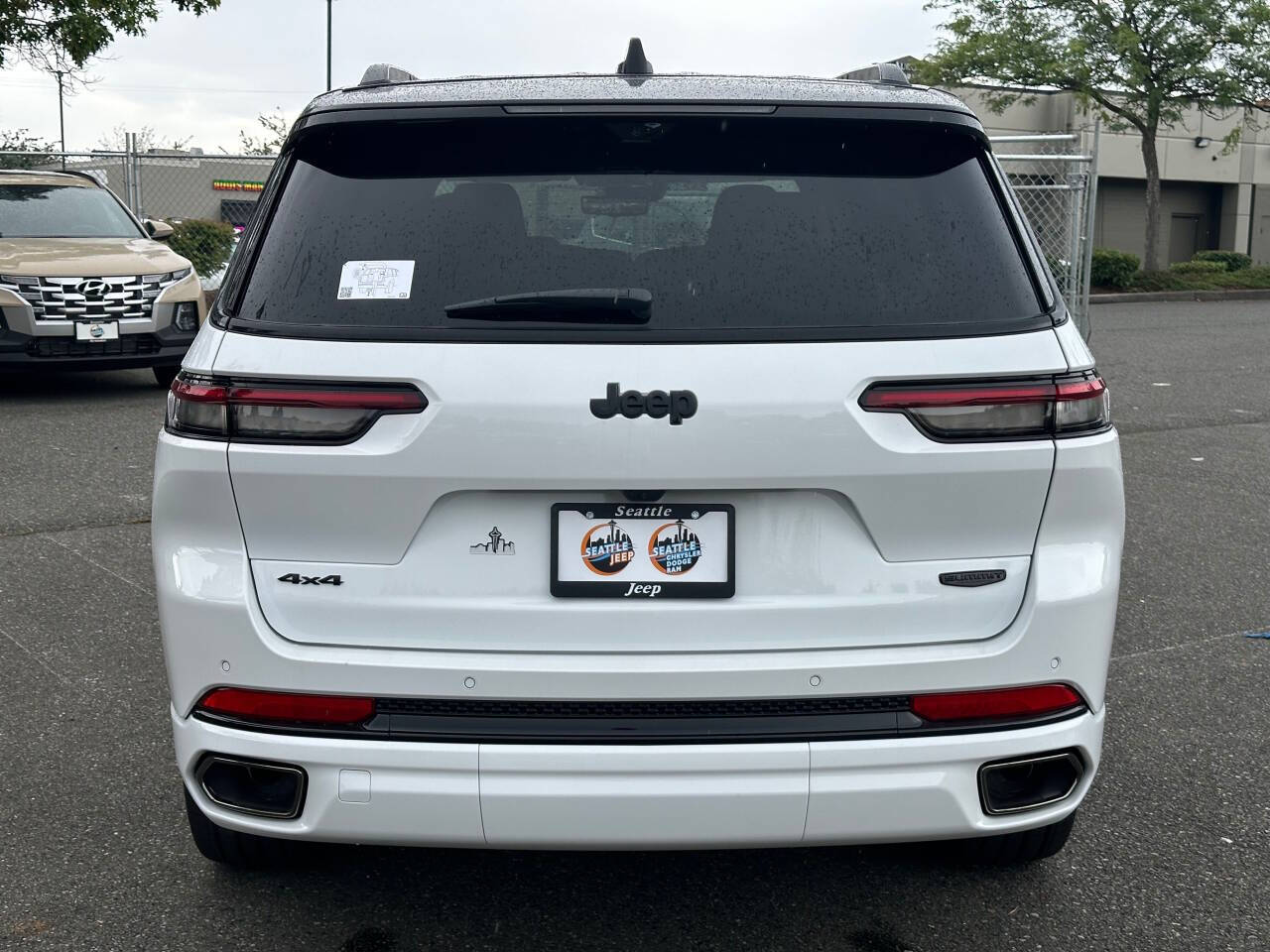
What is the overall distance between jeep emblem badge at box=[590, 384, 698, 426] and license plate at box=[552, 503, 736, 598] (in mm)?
173

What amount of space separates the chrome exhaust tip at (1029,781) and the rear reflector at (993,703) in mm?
87

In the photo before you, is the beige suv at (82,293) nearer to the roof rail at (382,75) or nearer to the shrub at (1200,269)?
the roof rail at (382,75)

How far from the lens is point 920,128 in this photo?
2650 mm

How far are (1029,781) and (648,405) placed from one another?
1.07 m

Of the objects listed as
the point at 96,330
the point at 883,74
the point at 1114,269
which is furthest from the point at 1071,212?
the point at 1114,269

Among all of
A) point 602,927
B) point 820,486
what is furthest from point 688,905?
point 820,486

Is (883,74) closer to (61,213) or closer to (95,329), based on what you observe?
(95,329)

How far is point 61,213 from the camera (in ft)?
37.9

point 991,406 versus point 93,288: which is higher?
point 991,406

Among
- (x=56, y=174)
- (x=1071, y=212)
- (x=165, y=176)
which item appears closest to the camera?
(x=1071, y=212)

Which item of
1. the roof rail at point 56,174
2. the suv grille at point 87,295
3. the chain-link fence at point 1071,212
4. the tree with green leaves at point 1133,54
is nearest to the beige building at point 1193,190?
the tree with green leaves at point 1133,54

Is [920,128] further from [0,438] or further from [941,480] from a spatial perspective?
[0,438]

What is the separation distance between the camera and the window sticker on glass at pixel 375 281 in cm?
250

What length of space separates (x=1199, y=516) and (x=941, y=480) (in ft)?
17.5
